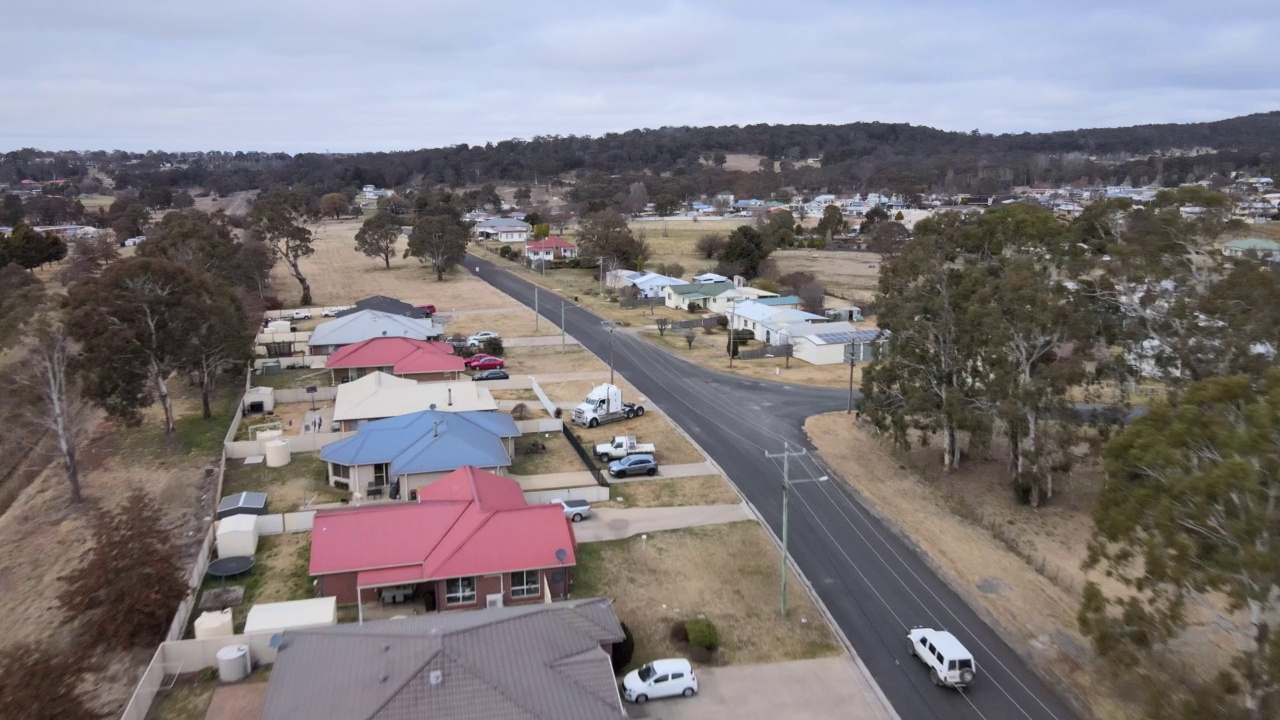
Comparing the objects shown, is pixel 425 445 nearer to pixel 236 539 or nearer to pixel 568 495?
pixel 568 495

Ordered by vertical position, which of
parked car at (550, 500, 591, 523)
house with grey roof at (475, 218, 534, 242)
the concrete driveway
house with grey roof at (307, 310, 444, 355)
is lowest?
the concrete driveway

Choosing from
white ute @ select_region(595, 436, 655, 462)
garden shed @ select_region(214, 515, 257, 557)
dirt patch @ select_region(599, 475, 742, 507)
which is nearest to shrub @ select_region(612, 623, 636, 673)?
dirt patch @ select_region(599, 475, 742, 507)

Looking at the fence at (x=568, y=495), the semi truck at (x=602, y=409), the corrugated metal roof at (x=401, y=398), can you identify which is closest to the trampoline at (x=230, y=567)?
the fence at (x=568, y=495)

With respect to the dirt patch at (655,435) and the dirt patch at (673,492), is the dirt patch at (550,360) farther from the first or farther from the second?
the dirt patch at (673,492)

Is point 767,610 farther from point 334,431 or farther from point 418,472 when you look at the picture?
point 334,431

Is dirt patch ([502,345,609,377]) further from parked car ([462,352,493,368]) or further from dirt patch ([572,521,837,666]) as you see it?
dirt patch ([572,521,837,666])
